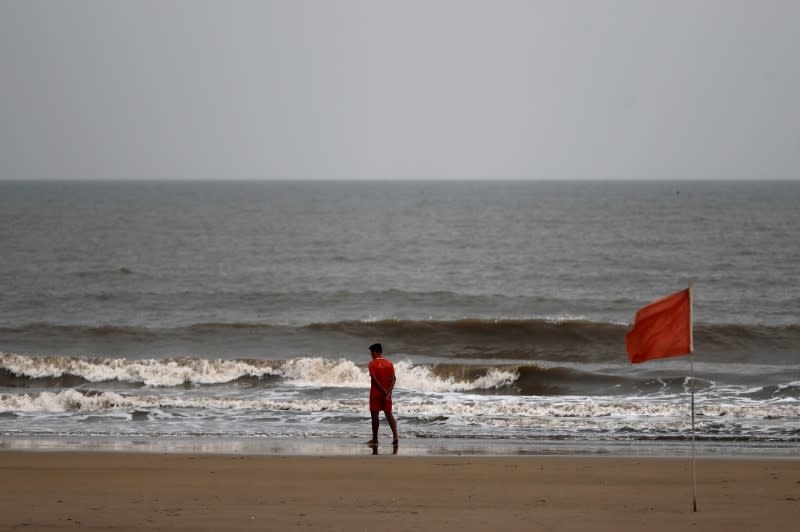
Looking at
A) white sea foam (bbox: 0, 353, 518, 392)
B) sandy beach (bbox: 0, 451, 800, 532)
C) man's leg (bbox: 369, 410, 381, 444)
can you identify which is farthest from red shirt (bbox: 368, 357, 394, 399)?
white sea foam (bbox: 0, 353, 518, 392)

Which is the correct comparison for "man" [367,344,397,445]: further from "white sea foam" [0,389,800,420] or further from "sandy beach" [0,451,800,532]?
"white sea foam" [0,389,800,420]

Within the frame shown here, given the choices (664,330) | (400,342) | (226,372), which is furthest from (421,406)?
(400,342)

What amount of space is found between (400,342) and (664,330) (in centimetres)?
1721

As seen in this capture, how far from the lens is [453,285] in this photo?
3722 cm

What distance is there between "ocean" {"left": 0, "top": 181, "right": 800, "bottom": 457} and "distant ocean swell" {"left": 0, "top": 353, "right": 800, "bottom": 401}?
58 mm

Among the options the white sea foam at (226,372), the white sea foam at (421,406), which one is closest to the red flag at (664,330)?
the white sea foam at (421,406)

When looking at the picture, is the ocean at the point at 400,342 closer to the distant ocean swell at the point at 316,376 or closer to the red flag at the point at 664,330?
the distant ocean swell at the point at 316,376

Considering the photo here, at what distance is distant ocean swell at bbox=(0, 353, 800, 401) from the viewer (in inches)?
768

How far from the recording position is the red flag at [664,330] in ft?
28.3

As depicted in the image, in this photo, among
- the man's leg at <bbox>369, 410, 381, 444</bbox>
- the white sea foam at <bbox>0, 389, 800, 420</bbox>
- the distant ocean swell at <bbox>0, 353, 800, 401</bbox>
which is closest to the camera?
the man's leg at <bbox>369, 410, 381, 444</bbox>

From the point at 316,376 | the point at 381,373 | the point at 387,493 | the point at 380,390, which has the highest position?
the point at 381,373

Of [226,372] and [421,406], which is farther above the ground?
[226,372]

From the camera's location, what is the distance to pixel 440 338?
86.2 ft

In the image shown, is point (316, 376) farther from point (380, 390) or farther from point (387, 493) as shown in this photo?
point (387, 493)
